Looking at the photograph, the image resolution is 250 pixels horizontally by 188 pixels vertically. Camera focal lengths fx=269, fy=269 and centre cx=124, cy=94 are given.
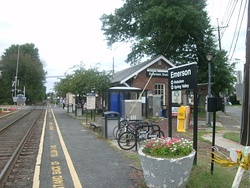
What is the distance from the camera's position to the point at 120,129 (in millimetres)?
10383

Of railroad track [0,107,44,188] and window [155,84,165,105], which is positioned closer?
railroad track [0,107,44,188]

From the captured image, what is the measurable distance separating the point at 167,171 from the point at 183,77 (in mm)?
2597

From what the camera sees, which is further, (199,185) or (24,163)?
(24,163)

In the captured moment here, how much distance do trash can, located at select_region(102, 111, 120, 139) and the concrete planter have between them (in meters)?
6.43

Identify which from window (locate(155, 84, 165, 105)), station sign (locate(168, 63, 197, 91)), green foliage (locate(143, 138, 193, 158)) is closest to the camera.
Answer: green foliage (locate(143, 138, 193, 158))

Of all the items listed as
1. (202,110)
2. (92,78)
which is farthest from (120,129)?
(202,110)

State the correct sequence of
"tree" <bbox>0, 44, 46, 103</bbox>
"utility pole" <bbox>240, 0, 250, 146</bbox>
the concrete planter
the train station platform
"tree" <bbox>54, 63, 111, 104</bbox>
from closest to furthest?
the concrete planter → the train station platform → "utility pole" <bbox>240, 0, 250, 146</bbox> → "tree" <bbox>54, 63, 111, 104</bbox> → "tree" <bbox>0, 44, 46, 103</bbox>

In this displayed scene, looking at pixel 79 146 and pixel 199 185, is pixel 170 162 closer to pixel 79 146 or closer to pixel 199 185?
pixel 199 185

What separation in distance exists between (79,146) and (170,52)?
22.6 meters

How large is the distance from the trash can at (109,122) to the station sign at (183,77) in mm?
4601

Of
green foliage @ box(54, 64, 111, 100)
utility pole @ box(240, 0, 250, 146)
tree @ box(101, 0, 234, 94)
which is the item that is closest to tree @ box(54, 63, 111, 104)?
green foliage @ box(54, 64, 111, 100)

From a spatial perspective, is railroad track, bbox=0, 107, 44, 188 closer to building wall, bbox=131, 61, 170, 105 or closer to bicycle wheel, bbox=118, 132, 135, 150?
bicycle wheel, bbox=118, 132, 135, 150

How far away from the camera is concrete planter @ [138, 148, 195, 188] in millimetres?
4395

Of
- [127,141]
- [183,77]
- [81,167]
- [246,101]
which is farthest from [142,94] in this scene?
[81,167]
